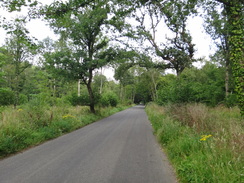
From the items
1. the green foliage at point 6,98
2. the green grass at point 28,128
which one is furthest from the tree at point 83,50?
the green foliage at point 6,98

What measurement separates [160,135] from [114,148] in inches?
89.4

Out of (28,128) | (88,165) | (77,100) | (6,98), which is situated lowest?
(88,165)

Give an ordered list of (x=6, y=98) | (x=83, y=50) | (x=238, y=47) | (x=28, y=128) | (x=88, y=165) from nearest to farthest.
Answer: (x=88, y=165), (x=238, y=47), (x=28, y=128), (x=83, y=50), (x=6, y=98)

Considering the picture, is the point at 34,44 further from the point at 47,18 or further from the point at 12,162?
the point at 12,162

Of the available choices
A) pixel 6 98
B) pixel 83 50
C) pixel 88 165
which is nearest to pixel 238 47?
pixel 88 165

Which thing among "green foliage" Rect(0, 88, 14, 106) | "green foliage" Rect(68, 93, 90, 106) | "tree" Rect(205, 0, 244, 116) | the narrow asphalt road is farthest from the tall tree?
"green foliage" Rect(0, 88, 14, 106)

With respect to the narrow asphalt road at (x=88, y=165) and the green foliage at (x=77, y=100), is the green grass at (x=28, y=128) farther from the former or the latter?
the green foliage at (x=77, y=100)

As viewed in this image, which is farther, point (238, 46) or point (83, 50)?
point (83, 50)

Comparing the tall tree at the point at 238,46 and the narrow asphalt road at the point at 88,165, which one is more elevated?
the tall tree at the point at 238,46

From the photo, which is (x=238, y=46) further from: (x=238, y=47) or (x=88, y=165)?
(x=88, y=165)

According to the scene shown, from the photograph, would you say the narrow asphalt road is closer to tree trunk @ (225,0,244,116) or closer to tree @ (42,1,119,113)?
tree trunk @ (225,0,244,116)

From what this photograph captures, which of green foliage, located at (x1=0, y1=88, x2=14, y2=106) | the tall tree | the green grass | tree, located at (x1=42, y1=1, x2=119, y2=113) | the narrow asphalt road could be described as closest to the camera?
the narrow asphalt road

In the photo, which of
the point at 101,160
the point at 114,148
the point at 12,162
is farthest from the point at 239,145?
the point at 12,162

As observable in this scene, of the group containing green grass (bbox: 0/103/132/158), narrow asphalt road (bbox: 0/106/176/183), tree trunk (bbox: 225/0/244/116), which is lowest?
narrow asphalt road (bbox: 0/106/176/183)
